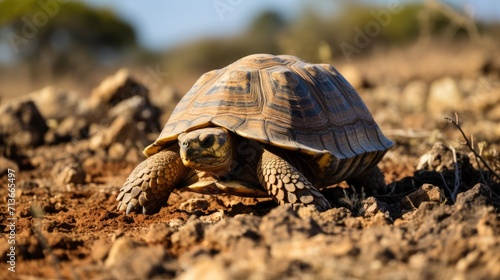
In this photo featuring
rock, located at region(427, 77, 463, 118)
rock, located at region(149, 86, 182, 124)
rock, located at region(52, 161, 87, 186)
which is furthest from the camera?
rock, located at region(427, 77, 463, 118)

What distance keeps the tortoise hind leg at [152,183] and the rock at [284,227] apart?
1.36 meters

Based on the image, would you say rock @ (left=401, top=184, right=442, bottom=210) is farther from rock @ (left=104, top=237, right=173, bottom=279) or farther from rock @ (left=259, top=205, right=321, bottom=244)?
rock @ (left=104, top=237, right=173, bottom=279)

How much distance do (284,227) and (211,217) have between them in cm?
116

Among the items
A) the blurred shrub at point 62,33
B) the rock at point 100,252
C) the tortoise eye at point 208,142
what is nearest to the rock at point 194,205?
the tortoise eye at point 208,142

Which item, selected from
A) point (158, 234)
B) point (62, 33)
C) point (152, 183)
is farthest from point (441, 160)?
point (62, 33)

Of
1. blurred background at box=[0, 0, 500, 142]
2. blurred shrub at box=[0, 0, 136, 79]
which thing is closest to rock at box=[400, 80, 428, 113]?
blurred background at box=[0, 0, 500, 142]

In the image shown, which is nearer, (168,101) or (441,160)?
(441,160)

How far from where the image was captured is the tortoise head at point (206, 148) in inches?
147

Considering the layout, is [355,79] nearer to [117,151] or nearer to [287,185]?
[117,151]

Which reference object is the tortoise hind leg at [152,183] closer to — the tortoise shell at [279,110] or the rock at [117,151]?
the tortoise shell at [279,110]

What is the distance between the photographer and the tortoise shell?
390cm

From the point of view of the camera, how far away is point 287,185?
3.66 meters

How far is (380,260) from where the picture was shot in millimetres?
2248

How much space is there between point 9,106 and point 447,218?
6086 mm
